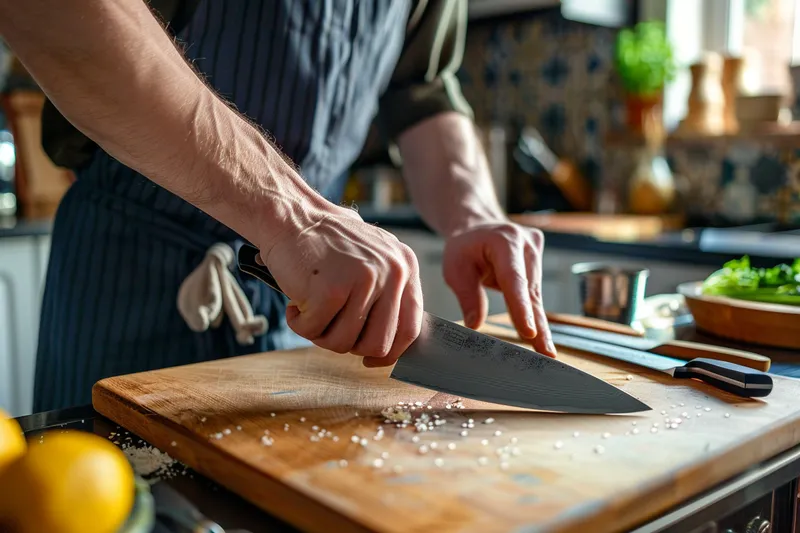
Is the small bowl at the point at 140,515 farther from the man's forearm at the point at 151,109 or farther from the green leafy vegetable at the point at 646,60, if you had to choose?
the green leafy vegetable at the point at 646,60

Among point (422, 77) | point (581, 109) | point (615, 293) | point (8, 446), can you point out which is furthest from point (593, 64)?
point (8, 446)

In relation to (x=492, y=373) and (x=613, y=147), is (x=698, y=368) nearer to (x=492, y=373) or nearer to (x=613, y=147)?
(x=492, y=373)

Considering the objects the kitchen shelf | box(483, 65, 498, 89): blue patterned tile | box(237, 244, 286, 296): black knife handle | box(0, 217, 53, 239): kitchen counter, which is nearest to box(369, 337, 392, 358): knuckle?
box(237, 244, 286, 296): black knife handle

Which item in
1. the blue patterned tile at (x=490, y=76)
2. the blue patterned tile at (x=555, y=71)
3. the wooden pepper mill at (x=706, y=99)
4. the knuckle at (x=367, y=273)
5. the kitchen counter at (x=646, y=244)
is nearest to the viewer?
the knuckle at (x=367, y=273)

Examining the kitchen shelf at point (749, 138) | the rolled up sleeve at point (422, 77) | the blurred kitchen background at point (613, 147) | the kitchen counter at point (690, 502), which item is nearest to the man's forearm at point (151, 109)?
the kitchen counter at point (690, 502)

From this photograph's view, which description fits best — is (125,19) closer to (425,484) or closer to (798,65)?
(425,484)

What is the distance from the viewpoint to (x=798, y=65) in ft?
6.98

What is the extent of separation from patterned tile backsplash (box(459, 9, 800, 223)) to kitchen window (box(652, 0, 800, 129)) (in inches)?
6.7

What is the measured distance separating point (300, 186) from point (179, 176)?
104 mm

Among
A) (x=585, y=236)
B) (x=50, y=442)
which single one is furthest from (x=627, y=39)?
(x=50, y=442)

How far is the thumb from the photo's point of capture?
963 mm

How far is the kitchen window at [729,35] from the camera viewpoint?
227 centimetres

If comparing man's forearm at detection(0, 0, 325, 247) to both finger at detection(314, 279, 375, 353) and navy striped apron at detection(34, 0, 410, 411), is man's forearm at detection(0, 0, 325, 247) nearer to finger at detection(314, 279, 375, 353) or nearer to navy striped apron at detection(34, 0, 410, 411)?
finger at detection(314, 279, 375, 353)

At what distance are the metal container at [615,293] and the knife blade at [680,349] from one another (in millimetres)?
108
